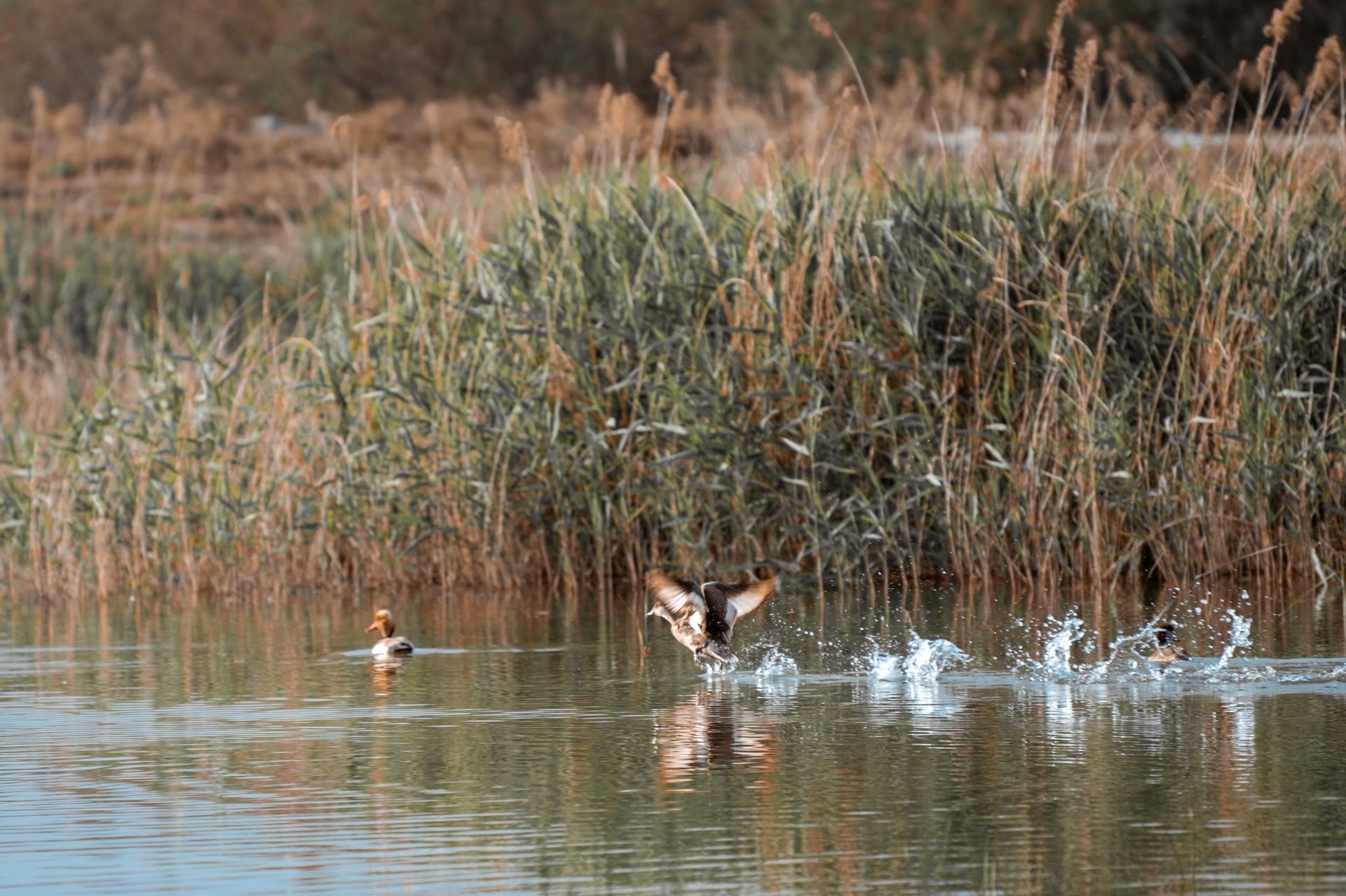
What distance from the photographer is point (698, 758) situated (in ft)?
22.3

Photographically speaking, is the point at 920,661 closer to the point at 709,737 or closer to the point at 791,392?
the point at 709,737

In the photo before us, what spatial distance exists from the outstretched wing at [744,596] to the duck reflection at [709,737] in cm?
48

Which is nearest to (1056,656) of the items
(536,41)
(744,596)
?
(744,596)

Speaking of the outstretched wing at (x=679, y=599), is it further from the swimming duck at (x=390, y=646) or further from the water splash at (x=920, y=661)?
the swimming duck at (x=390, y=646)

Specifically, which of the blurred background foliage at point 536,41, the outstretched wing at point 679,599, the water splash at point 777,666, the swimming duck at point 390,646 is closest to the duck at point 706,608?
the outstretched wing at point 679,599

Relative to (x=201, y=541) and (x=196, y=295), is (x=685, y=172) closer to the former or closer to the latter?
(x=201, y=541)

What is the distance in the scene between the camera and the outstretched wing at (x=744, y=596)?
29.1 feet

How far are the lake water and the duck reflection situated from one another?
22 mm

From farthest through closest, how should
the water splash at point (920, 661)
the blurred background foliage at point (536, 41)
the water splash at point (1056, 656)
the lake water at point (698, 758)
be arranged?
the blurred background foliage at point (536, 41)
the water splash at point (920, 661)
the water splash at point (1056, 656)
the lake water at point (698, 758)

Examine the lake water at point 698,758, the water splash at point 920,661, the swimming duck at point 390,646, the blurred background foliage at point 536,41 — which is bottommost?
the lake water at point 698,758

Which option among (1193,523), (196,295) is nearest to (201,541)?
(1193,523)

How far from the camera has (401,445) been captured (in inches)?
491

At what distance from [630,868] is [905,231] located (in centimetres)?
723

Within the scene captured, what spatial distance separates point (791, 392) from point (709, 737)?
4583 millimetres
